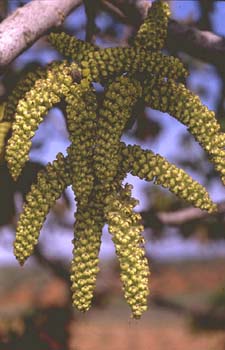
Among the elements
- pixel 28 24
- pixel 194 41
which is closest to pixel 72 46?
pixel 28 24

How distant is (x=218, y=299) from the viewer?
4375mm

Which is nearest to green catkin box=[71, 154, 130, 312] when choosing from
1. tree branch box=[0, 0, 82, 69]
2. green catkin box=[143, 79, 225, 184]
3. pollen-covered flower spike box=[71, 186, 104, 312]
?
pollen-covered flower spike box=[71, 186, 104, 312]

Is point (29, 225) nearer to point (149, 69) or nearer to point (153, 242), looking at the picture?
point (149, 69)

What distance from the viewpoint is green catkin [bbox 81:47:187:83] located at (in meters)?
1.63

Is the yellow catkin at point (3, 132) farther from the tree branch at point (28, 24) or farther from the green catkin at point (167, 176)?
the green catkin at point (167, 176)

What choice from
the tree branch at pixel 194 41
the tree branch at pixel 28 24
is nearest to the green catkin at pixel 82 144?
the tree branch at pixel 28 24

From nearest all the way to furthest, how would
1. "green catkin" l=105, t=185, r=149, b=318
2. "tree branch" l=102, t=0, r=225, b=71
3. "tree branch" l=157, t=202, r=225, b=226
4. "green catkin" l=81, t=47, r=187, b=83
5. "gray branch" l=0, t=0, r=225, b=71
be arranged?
"green catkin" l=105, t=185, r=149, b=318 → "green catkin" l=81, t=47, r=187, b=83 → "gray branch" l=0, t=0, r=225, b=71 → "tree branch" l=102, t=0, r=225, b=71 → "tree branch" l=157, t=202, r=225, b=226

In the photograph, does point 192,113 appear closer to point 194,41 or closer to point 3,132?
point 3,132

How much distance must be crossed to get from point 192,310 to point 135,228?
2788mm

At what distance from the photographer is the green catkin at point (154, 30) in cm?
167

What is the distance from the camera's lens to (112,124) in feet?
5.10

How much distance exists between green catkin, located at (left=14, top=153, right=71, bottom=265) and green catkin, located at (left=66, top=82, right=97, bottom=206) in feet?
0.12

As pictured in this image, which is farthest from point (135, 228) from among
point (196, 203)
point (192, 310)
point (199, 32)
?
point (192, 310)

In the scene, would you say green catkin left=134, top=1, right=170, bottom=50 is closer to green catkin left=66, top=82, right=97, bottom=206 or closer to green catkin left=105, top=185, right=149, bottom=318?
green catkin left=66, top=82, right=97, bottom=206
